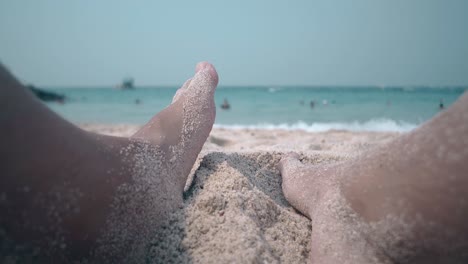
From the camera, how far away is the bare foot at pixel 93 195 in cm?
81

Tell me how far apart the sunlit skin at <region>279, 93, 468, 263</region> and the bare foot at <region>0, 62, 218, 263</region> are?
60 centimetres

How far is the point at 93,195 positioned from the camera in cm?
94

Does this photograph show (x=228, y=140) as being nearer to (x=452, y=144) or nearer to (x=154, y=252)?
(x=154, y=252)

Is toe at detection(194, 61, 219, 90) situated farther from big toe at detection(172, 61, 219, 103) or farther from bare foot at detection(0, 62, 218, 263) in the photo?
bare foot at detection(0, 62, 218, 263)

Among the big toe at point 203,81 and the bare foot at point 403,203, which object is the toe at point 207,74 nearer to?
the big toe at point 203,81

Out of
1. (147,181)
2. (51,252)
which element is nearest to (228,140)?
(147,181)

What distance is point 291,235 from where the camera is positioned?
1.22 meters

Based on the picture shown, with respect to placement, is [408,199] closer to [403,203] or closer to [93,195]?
[403,203]

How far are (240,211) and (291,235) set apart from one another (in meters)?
0.23

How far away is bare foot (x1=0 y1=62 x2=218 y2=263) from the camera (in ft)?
2.67

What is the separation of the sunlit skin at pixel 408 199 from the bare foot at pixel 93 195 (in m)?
0.60

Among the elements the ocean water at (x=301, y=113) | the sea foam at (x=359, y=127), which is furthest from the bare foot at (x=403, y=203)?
the sea foam at (x=359, y=127)

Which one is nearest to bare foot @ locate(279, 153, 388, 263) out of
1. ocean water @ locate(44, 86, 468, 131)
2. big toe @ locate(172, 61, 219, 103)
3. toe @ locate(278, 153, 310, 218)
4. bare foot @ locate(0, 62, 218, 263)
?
toe @ locate(278, 153, 310, 218)

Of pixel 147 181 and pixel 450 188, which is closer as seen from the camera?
pixel 450 188
